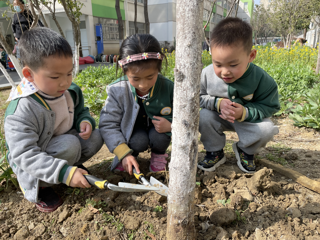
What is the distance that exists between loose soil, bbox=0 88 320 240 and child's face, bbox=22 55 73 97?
706 mm

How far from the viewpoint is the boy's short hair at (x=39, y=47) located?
136cm

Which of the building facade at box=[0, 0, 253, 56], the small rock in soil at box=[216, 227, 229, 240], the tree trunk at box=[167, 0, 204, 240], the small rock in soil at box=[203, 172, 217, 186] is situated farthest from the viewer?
the building facade at box=[0, 0, 253, 56]

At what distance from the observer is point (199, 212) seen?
143 centimetres

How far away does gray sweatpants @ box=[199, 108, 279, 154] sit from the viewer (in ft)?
5.90

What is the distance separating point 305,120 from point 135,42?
7.28 ft

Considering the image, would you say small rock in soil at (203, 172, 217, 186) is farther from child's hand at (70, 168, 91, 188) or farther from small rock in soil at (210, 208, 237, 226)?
child's hand at (70, 168, 91, 188)

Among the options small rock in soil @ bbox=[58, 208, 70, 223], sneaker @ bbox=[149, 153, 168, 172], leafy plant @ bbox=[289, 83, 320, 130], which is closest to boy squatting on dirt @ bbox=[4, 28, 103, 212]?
small rock in soil @ bbox=[58, 208, 70, 223]

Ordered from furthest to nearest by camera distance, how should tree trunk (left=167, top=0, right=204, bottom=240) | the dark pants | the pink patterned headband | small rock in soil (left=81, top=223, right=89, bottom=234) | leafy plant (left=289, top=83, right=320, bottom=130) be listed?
leafy plant (left=289, top=83, right=320, bottom=130)
the dark pants
the pink patterned headband
small rock in soil (left=81, top=223, right=89, bottom=234)
tree trunk (left=167, top=0, right=204, bottom=240)

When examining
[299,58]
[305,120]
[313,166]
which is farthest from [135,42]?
[299,58]

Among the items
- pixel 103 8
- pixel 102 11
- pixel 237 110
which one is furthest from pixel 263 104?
pixel 103 8

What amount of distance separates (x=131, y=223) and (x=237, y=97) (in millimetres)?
1215

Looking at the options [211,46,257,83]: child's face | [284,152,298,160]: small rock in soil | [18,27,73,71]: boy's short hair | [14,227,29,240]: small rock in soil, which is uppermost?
[18,27,73,71]: boy's short hair

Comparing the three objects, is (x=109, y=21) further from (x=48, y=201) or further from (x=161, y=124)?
(x=48, y=201)

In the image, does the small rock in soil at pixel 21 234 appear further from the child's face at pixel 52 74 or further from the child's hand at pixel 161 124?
the child's hand at pixel 161 124
